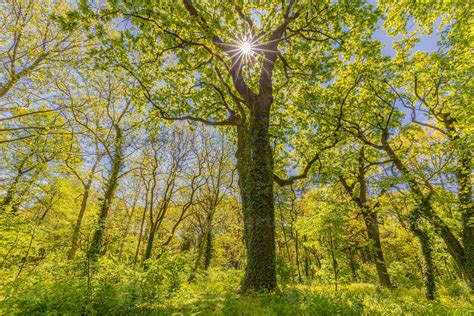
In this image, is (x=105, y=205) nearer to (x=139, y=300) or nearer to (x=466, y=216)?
(x=139, y=300)

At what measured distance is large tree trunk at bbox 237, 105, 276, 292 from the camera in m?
5.98

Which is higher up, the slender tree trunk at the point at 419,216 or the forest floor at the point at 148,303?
the slender tree trunk at the point at 419,216

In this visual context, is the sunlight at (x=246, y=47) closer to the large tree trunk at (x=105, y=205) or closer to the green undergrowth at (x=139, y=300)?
the large tree trunk at (x=105, y=205)

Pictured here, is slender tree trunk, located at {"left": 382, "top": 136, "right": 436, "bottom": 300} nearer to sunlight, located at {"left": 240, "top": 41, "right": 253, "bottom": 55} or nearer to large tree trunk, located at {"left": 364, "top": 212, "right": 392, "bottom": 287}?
large tree trunk, located at {"left": 364, "top": 212, "right": 392, "bottom": 287}

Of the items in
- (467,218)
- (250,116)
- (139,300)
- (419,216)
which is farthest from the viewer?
(419,216)

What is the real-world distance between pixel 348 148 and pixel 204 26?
10.0m

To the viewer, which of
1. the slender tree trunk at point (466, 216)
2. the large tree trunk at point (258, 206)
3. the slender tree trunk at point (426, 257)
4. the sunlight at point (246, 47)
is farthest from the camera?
the slender tree trunk at point (426, 257)

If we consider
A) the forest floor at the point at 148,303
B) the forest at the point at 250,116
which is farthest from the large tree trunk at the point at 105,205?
the forest floor at the point at 148,303

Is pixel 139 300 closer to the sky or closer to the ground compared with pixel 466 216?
closer to the ground

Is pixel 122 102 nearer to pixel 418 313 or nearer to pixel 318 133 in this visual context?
pixel 318 133

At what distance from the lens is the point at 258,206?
6738mm

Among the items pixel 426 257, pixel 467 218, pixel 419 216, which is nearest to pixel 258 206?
pixel 419 216

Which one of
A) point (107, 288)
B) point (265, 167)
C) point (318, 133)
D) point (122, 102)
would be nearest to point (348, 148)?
point (318, 133)

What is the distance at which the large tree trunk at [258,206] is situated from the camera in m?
5.98
